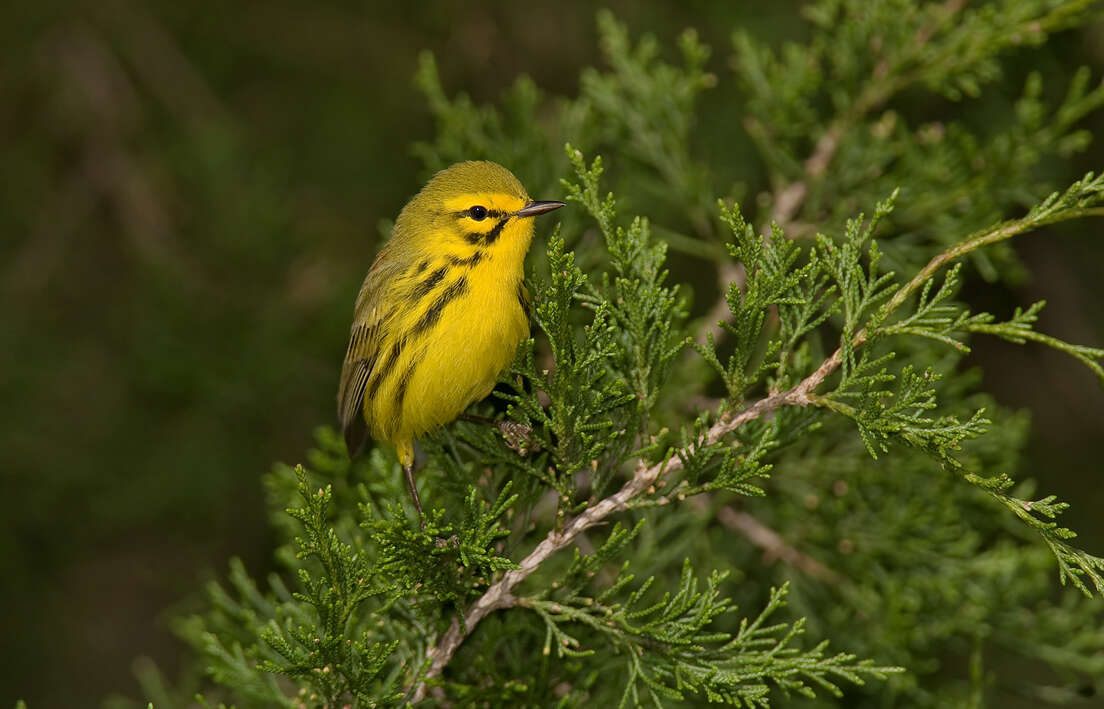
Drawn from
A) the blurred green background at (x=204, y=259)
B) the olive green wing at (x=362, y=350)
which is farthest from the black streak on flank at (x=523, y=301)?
the blurred green background at (x=204, y=259)

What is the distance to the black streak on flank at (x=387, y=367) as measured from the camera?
3.03m

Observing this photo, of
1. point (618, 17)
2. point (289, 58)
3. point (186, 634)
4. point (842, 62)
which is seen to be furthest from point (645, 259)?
point (289, 58)

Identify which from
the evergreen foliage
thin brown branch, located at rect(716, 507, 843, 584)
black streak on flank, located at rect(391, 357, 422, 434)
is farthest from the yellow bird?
thin brown branch, located at rect(716, 507, 843, 584)

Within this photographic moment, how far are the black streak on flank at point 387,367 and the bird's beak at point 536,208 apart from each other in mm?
498

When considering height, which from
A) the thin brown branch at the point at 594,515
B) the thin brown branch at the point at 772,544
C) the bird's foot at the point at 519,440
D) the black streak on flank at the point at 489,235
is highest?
the black streak on flank at the point at 489,235

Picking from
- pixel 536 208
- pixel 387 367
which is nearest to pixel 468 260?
pixel 536 208

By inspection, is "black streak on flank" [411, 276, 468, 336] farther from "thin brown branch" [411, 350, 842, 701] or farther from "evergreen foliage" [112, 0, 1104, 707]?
"thin brown branch" [411, 350, 842, 701]

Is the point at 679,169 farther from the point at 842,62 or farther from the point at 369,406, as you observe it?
the point at 369,406

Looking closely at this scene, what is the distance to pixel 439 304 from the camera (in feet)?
9.68

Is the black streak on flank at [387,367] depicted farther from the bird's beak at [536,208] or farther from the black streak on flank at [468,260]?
the bird's beak at [536,208]

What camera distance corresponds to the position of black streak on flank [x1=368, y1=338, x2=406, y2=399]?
3027 millimetres

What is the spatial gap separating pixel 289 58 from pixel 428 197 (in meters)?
2.84

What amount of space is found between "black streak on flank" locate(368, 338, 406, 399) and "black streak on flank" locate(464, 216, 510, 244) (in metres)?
0.36

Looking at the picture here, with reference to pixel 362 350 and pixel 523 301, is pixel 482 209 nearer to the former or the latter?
pixel 523 301
